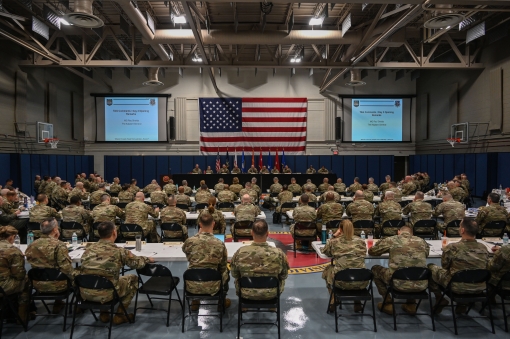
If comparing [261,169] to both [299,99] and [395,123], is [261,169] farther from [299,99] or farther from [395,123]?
[395,123]

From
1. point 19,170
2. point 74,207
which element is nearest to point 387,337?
point 74,207

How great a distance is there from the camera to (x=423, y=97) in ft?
70.0

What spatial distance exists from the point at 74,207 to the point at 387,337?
635 cm

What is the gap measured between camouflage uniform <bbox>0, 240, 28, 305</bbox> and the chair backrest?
3.78 meters

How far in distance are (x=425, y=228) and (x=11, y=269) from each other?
23.2 feet

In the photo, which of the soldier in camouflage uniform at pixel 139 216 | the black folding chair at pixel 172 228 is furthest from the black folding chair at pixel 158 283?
the soldier in camouflage uniform at pixel 139 216

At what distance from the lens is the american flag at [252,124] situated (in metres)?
21.5

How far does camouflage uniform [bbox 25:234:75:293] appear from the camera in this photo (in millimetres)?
4270

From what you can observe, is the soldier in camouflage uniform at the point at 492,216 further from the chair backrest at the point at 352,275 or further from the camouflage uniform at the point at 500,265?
the chair backrest at the point at 352,275

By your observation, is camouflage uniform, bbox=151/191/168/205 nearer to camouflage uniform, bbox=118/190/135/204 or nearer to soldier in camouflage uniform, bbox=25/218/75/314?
camouflage uniform, bbox=118/190/135/204

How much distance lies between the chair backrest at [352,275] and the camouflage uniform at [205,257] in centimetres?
142

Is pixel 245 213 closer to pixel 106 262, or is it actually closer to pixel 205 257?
pixel 205 257

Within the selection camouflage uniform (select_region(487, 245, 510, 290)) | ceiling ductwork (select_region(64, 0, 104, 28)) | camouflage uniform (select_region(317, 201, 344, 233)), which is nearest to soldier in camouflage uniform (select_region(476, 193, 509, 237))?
camouflage uniform (select_region(487, 245, 510, 290))

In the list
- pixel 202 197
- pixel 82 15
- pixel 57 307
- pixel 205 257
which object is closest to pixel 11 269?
pixel 57 307
